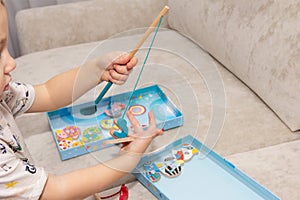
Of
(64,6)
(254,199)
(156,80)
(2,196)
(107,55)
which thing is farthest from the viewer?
(64,6)

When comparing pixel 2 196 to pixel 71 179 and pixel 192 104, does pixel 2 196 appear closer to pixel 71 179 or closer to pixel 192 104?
pixel 71 179

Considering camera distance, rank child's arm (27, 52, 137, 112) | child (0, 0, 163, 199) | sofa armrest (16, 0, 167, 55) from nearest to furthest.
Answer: child (0, 0, 163, 199) < child's arm (27, 52, 137, 112) < sofa armrest (16, 0, 167, 55)

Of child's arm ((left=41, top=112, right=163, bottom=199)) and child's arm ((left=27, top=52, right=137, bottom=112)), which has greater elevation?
child's arm ((left=27, top=52, right=137, bottom=112))

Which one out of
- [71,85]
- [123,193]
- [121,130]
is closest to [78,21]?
[71,85]

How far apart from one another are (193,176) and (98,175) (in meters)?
0.17

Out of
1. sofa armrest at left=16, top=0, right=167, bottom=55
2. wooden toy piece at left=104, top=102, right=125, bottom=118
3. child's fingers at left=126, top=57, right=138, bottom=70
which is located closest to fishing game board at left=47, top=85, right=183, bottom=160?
wooden toy piece at left=104, top=102, right=125, bottom=118

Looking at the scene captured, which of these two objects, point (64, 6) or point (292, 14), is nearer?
point (292, 14)

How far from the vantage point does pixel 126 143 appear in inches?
28.7

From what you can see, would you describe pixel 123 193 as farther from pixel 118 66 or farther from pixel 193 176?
pixel 118 66

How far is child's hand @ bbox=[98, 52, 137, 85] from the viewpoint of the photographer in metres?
0.79

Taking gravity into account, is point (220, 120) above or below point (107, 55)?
below

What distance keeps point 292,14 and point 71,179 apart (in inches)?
20.0

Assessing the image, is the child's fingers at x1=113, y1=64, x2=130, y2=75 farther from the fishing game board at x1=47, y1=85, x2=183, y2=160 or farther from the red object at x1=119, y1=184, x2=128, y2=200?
the red object at x1=119, y1=184, x2=128, y2=200

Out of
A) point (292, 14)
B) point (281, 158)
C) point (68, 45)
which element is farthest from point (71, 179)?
point (68, 45)
